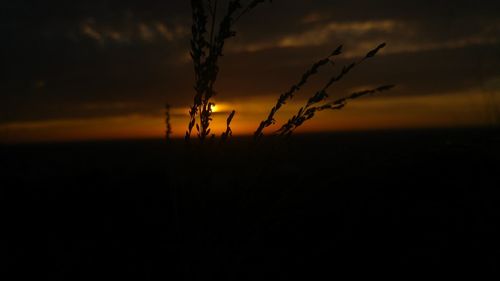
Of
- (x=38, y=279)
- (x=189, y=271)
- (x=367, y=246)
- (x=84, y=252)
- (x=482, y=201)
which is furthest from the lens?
(x=84, y=252)

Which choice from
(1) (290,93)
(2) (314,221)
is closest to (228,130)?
(1) (290,93)

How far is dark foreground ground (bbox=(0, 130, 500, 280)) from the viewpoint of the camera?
174 cm

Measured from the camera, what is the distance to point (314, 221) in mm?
3760

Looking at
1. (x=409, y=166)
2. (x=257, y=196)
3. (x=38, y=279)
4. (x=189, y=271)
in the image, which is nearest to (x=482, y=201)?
(x=409, y=166)

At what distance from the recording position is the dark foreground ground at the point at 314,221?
5.70 ft

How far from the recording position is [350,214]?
141 inches

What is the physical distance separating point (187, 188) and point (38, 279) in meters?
3.77

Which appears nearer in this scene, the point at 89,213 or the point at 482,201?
the point at 482,201

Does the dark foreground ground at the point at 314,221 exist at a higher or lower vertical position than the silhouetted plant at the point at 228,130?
lower

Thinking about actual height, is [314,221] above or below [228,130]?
below

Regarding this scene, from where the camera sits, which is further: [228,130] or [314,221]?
[314,221]

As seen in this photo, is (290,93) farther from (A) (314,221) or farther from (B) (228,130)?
(A) (314,221)

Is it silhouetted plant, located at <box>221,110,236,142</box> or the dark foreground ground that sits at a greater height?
silhouetted plant, located at <box>221,110,236,142</box>

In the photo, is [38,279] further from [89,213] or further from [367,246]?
[89,213]
